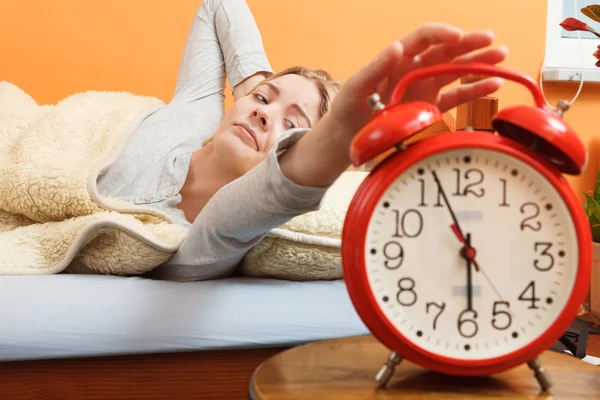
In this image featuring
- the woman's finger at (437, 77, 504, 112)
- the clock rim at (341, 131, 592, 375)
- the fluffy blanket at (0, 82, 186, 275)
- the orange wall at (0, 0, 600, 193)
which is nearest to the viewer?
the clock rim at (341, 131, 592, 375)

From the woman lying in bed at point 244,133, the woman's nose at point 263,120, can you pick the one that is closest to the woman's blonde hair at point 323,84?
the woman lying in bed at point 244,133

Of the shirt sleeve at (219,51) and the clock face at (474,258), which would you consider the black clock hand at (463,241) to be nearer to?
the clock face at (474,258)

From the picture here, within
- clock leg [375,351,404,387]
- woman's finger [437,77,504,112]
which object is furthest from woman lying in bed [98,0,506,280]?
clock leg [375,351,404,387]

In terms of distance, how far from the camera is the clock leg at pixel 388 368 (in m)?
0.59

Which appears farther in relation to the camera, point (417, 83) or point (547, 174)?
point (417, 83)

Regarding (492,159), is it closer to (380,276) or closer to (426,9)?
(380,276)

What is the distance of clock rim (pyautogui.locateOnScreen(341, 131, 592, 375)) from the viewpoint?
22.4 inches

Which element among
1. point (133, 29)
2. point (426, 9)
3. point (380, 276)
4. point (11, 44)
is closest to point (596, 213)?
point (380, 276)

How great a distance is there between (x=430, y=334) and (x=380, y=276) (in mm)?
70

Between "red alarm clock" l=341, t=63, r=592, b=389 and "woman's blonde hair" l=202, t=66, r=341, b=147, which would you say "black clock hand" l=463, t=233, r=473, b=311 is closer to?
"red alarm clock" l=341, t=63, r=592, b=389

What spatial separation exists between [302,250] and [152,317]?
234mm

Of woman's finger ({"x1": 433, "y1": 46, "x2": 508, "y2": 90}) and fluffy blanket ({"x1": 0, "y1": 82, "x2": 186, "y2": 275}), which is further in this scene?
fluffy blanket ({"x1": 0, "y1": 82, "x2": 186, "y2": 275})

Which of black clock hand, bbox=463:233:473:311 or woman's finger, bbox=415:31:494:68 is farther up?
woman's finger, bbox=415:31:494:68

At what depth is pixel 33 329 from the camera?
0.78 metres
